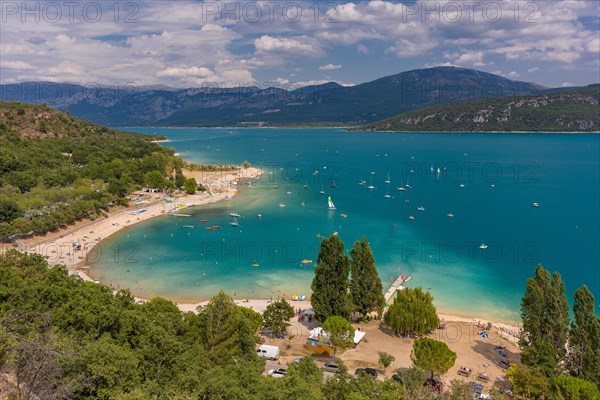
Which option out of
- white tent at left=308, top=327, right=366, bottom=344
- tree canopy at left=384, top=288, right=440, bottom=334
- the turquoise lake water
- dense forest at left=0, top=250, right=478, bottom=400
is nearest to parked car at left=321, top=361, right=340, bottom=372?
white tent at left=308, top=327, right=366, bottom=344

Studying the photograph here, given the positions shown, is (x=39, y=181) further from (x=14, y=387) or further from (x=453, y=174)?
(x=453, y=174)

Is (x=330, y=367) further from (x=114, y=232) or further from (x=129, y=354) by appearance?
(x=114, y=232)

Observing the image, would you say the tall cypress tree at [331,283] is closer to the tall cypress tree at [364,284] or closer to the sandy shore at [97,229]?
the tall cypress tree at [364,284]

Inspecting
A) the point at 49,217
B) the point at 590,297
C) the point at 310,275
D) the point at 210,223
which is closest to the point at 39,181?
the point at 49,217

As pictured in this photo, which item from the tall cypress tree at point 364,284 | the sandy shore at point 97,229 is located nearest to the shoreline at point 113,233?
the sandy shore at point 97,229

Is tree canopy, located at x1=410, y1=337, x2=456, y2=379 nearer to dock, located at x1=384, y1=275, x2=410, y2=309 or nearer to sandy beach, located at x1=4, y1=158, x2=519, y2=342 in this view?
sandy beach, located at x1=4, y1=158, x2=519, y2=342

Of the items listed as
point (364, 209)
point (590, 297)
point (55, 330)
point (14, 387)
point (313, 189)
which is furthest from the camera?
point (313, 189)
